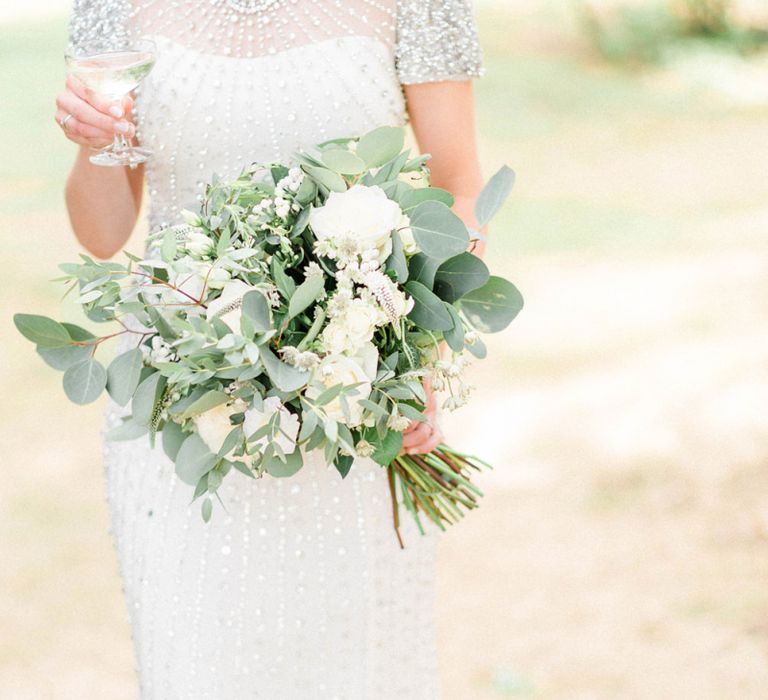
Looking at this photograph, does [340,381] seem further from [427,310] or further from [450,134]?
[450,134]

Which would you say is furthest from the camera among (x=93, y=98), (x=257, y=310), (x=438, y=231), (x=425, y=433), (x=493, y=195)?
(x=425, y=433)

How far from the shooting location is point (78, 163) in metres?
2.52

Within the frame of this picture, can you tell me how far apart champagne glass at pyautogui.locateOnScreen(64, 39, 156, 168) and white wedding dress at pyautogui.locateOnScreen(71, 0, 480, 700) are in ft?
0.73

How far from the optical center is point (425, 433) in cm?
223

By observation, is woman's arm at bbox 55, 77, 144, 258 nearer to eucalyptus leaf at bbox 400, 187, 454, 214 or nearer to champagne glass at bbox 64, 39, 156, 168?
champagne glass at bbox 64, 39, 156, 168

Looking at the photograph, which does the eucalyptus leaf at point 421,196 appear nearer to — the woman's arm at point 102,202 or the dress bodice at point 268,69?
the dress bodice at point 268,69

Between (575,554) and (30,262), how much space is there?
5397 millimetres

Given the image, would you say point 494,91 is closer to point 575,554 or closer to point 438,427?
point 575,554

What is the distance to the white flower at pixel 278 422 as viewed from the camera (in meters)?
1.82

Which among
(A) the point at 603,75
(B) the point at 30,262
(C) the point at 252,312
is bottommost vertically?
(A) the point at 603,75

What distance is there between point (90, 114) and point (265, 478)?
2.52ft

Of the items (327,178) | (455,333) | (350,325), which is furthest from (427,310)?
(327,178)

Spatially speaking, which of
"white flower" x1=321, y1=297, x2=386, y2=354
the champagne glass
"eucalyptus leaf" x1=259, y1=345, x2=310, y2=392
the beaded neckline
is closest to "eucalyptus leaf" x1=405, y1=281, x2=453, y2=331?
"white flower" x1=321, y1=297, x2=386, y2=354

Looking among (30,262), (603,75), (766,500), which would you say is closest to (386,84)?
(766,500)
